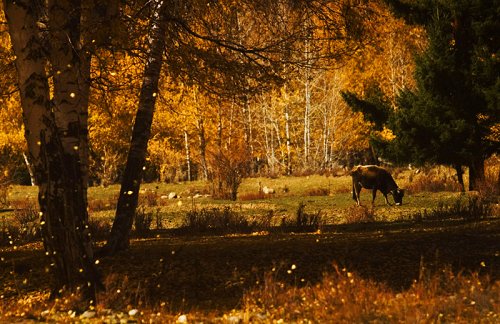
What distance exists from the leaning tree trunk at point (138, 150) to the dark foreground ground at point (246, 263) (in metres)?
0.30

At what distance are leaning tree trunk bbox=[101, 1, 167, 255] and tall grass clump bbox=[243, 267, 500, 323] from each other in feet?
9.06

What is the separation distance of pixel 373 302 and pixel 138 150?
4.20m

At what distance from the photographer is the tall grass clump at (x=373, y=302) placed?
5.27 m

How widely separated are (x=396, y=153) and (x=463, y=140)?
86.4 inches

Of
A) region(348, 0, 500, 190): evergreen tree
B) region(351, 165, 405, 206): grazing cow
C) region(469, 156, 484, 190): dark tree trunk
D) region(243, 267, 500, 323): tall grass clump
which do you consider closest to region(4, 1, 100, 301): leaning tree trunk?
region(243, 267, 500, 323): tall grass clump

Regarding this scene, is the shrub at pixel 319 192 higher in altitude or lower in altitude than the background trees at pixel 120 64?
lower

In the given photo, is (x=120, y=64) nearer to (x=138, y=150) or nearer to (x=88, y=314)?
(x=138, y=150)

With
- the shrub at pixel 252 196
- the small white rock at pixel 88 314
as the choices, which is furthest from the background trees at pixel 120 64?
the shrub at pixel 252 196

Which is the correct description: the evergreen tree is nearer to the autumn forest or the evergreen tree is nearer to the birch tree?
the autumn forest

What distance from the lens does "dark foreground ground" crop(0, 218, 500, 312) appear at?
6375 millimetres

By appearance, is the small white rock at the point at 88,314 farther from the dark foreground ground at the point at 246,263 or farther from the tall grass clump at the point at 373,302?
the tall grass clump at the point at 373,302

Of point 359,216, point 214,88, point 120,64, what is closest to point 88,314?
point 120,64

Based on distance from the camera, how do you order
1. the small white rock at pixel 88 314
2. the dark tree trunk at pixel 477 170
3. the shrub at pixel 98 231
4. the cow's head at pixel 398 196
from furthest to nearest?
the dark tree trunk at pixel 477 170 → the cow's head at pixel 398 196 → the shrub at pixel 98 231 → the small white rock at pixel 88 314

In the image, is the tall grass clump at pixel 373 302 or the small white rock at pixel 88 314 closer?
the tall grass clump at pixel 373 302
